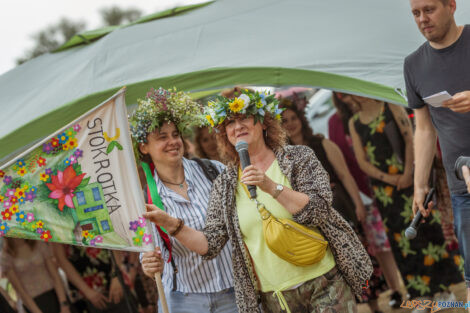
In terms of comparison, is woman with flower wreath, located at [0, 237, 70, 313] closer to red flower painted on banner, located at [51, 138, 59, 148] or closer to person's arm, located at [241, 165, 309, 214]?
red flower painted on banner, located at [51, 138, 59, 148]

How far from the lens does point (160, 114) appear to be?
12.8 ft

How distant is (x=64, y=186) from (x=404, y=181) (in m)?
3.34

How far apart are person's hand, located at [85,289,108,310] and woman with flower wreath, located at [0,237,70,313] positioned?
25 cm

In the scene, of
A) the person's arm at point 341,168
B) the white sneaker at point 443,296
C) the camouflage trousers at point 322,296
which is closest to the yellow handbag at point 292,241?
the camouflage trousers at point 322,296

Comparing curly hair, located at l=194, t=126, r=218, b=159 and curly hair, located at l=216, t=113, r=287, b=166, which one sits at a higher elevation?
curly hair, located at l=194, t=126, r=218, b=159

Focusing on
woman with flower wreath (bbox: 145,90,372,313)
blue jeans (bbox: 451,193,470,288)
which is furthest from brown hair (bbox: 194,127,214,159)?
blue jeans (bbox: 451,193,470,288)

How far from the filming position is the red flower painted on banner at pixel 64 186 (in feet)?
11.4

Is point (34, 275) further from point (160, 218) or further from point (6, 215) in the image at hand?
point (160, 218)

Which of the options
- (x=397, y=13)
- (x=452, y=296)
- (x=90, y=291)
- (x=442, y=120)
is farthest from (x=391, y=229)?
(x=90, y=291)

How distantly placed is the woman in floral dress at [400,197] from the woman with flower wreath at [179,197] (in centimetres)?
213

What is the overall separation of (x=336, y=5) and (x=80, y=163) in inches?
118

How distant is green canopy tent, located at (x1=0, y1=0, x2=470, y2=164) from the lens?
4.35 metres

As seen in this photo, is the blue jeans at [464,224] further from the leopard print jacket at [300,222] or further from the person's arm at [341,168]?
the person's arm at [341,168]

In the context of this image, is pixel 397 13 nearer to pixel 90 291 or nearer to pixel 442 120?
pixel 442 120
